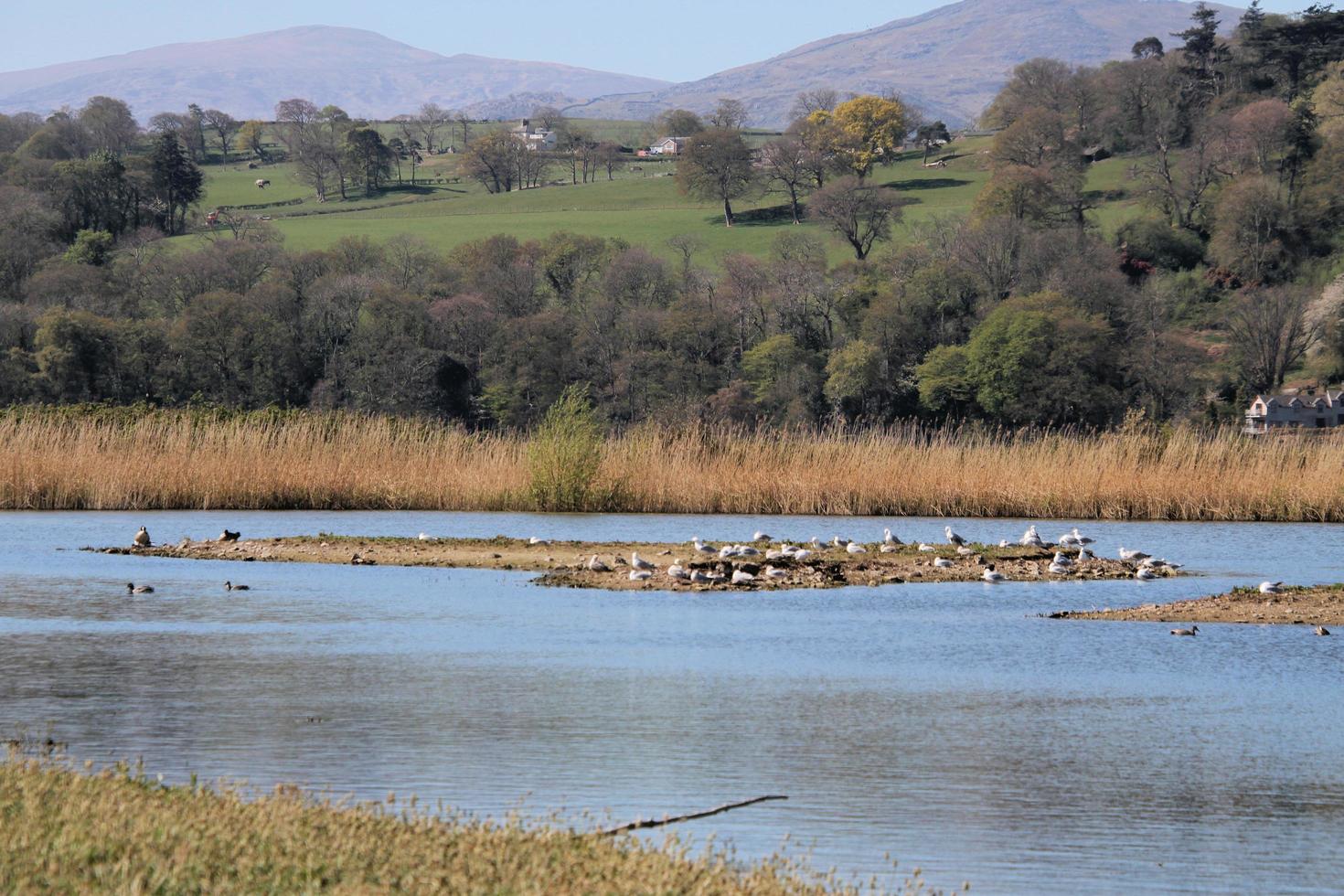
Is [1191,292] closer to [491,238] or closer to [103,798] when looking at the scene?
[491,238]

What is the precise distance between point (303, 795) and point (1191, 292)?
9241 centimetres

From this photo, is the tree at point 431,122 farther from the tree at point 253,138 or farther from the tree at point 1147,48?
the tree at point 1147,48

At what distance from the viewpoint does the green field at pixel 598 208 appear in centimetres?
10912

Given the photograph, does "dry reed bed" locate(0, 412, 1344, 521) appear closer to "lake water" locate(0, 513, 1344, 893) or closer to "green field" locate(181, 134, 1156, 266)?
"lake water" locate(0, 513, 1344, 893)

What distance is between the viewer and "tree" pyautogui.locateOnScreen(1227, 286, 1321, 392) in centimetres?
8488

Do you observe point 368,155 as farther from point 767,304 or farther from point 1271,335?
point 1271,335

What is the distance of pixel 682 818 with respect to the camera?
7.83 metres

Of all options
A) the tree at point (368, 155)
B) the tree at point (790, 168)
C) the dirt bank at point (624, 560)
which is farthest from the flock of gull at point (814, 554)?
the tree at point (368, 155)

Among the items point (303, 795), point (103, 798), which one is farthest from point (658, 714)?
point (103, 798)

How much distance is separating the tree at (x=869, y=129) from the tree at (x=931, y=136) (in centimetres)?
185

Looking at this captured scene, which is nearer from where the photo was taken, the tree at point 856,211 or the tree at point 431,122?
the tree at point 856,211

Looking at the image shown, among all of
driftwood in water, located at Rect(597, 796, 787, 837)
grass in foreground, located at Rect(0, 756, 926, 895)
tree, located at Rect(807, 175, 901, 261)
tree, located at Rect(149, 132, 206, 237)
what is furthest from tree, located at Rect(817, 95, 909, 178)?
grass in foreground, located at Rect(0, 756, 926, 895)

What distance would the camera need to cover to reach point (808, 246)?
96188 millimetres

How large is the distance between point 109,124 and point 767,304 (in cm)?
7992
